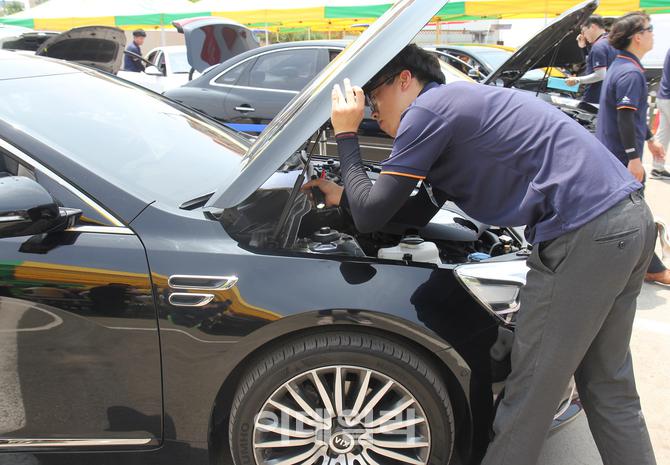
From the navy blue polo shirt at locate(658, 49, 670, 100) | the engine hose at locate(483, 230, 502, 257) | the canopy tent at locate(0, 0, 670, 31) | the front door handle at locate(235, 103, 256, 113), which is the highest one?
the canopy tent at locate(0, 0, 670, 31)

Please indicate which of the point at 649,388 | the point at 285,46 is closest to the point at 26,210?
the point at 649,388

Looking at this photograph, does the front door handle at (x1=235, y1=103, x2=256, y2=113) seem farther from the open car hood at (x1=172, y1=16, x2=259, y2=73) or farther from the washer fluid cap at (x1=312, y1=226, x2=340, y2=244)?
the washer fluid cap at (x1=312, y1=226, x2=340, y2=244)

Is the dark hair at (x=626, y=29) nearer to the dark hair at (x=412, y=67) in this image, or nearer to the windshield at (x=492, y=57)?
the dark hair at (x=412, y=67)

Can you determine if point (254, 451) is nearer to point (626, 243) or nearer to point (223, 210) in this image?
point (223, 210)

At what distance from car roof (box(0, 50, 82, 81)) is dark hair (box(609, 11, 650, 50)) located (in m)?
3.11

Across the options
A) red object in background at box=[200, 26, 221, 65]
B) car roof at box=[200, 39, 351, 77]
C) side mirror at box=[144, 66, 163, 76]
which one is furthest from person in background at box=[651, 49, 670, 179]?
side mirror at box=[144, 66, 163, 76]

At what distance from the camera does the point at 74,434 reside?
1899 millimetres

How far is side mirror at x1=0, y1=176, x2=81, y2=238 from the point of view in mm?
1715

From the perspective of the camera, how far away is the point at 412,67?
1767 mm

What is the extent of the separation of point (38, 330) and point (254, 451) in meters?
0.79

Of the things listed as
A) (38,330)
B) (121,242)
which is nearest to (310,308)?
(121,242)

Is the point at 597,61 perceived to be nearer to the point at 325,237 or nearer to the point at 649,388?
the point at 649,388

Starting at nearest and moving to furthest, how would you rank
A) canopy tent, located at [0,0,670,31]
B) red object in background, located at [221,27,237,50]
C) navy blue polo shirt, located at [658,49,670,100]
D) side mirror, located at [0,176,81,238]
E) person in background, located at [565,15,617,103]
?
side mirror, located at [0,176,81,238], person in background, located at [565,15,617,103], navy blue polo shirt, located at [658,49,670,100], red object in background, located at [221,27,237,50], canopy tent, located at [0,0,670,31]

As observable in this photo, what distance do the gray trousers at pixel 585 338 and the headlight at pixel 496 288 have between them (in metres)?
0.13
